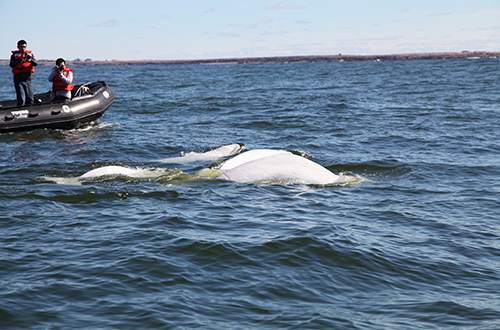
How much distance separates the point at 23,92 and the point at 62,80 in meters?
1.28

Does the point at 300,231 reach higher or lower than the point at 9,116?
lower

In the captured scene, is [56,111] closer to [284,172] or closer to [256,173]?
[256,173]

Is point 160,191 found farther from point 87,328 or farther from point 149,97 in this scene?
point 149,97

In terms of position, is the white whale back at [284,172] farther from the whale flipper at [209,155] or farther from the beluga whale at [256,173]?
the whale flipper at [209,155]

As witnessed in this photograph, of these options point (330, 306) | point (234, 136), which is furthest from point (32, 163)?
point (330, 306)

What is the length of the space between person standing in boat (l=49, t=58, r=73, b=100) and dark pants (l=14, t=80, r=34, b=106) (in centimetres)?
77

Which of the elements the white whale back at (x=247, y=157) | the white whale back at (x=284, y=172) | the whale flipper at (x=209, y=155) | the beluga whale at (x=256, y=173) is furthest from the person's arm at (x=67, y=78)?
the white whale back at (x=284, y=172)

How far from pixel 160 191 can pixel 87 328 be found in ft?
16.6

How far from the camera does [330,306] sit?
5.24 m

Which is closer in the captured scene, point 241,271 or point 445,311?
point 445,311

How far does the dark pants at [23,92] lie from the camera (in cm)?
1602

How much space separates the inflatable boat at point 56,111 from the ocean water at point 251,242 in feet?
2.92

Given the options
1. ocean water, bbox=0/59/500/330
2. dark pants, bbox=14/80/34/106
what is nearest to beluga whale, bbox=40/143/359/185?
ocean water, bbox=0/59/500/330

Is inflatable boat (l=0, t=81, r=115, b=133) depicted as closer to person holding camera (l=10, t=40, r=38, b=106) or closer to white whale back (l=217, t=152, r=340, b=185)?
person holding camera (l=10, t=40, r=38, b=106)
